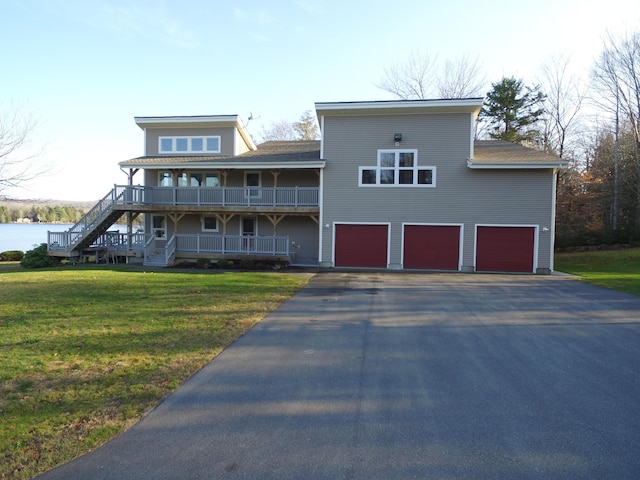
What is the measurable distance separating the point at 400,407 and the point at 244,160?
1586 centimetres

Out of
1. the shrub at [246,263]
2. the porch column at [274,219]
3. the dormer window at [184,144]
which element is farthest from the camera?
the dormer window at [184,144]

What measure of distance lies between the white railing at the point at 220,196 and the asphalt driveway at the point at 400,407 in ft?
35.2

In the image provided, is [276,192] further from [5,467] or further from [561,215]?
[561,215]

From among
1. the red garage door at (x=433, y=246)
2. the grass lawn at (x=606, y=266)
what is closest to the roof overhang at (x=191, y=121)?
the red garage door at (x=433, y=246)

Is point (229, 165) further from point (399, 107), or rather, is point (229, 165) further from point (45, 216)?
point (45, 216)

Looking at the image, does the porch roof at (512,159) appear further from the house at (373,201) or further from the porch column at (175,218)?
the porch column at (175,218)

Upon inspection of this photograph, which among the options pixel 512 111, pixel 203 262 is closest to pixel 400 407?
pixel 203 262

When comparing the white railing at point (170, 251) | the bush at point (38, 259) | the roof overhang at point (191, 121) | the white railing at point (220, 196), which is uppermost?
the roof overhang at point (191, 121)

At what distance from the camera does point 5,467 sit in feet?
8.92

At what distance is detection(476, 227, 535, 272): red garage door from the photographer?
52.4ft

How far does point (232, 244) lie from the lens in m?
18.2

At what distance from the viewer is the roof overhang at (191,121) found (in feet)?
63.5

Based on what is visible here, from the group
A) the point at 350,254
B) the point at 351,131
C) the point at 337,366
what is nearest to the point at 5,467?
the point at 337,366

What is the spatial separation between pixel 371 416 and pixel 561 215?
33465 mm
